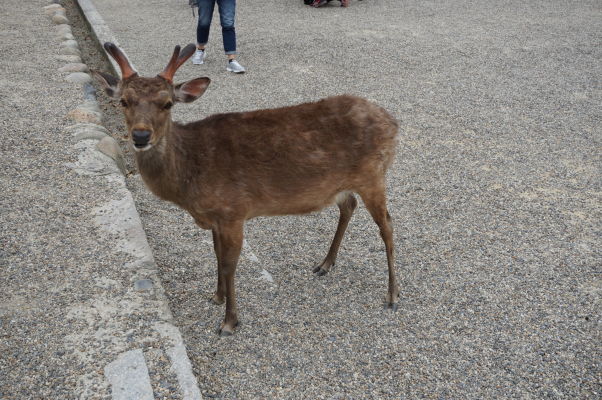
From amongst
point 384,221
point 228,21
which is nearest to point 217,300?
point 384,221

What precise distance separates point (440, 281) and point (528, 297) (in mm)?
602

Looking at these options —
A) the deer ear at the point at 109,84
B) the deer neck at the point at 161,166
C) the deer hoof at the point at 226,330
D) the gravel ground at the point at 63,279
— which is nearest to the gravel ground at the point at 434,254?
the deer hoof at the point at 226,330

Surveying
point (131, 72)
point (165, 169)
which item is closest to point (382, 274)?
point (165, 169)

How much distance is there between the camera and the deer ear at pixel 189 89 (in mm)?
3439

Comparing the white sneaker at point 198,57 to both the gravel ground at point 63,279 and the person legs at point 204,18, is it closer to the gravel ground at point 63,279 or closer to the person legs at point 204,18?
the person legs at point 204,18

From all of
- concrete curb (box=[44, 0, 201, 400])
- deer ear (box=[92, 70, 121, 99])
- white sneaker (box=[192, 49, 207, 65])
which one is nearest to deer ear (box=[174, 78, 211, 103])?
deer ear (box=[92, 70, 121, 99])

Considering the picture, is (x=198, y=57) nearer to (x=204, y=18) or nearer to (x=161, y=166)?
(x=204, y=18)

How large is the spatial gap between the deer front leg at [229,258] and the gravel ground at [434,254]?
0.32 ft

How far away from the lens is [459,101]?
7223 mm

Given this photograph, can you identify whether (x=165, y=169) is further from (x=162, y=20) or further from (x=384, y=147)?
(x=162, y=20)

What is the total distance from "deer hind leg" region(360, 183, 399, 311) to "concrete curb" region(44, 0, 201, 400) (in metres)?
1.46

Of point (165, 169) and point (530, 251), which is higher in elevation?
point (165, 169)

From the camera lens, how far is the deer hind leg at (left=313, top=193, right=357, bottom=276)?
157 inches

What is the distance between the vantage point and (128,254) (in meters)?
3.91
